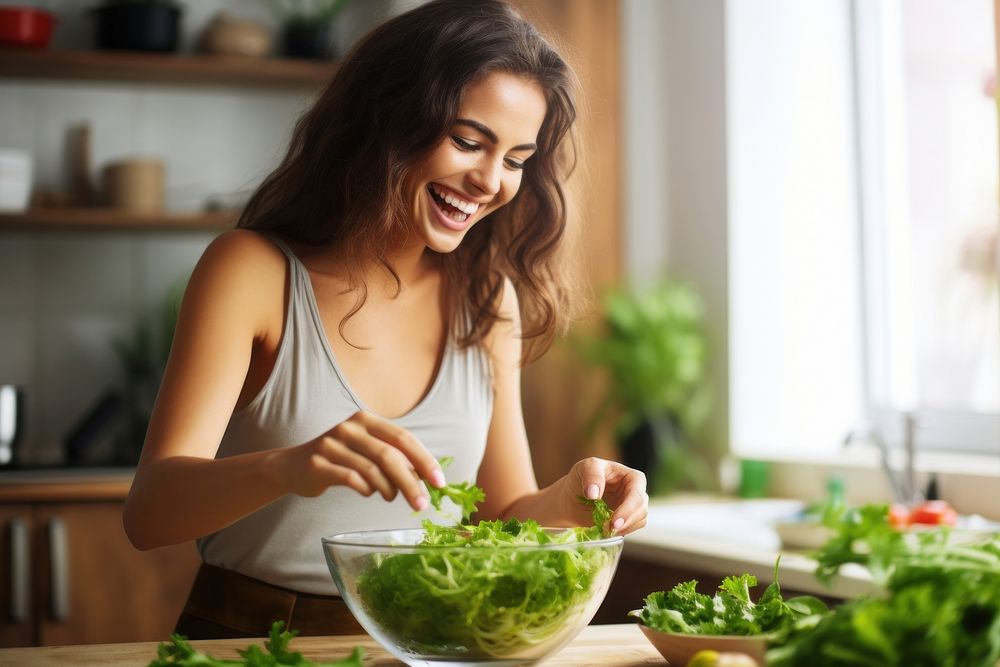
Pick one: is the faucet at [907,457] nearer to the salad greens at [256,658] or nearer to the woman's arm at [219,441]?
the woman's arm at [219,441]

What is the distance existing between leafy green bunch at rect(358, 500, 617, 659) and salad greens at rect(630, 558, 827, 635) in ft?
0.38

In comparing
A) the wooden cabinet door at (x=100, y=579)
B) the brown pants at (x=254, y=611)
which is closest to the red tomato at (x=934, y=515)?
the brown pants at (x=254, y=611)

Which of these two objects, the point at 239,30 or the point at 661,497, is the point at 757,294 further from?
the point at 239,30

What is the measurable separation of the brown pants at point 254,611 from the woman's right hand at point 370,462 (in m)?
0.51

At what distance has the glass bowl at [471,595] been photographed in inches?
34.8

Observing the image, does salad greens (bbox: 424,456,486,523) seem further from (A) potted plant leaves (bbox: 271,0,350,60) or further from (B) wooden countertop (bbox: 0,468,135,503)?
(A) potted plant leaves (bbox: 271,0,350,60)

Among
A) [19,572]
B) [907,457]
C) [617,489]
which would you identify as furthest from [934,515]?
[19,572]

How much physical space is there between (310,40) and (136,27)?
51 cm

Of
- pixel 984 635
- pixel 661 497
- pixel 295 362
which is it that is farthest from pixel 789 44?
pixel 984 635

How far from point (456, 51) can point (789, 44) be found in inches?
76.0

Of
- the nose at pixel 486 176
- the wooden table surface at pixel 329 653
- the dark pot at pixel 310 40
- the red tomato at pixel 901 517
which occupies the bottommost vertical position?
the red tomato at pixel 901 517

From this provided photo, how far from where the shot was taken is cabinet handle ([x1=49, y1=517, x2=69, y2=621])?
2.69 m

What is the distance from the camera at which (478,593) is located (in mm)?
878

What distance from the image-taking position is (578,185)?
1.77 metres
